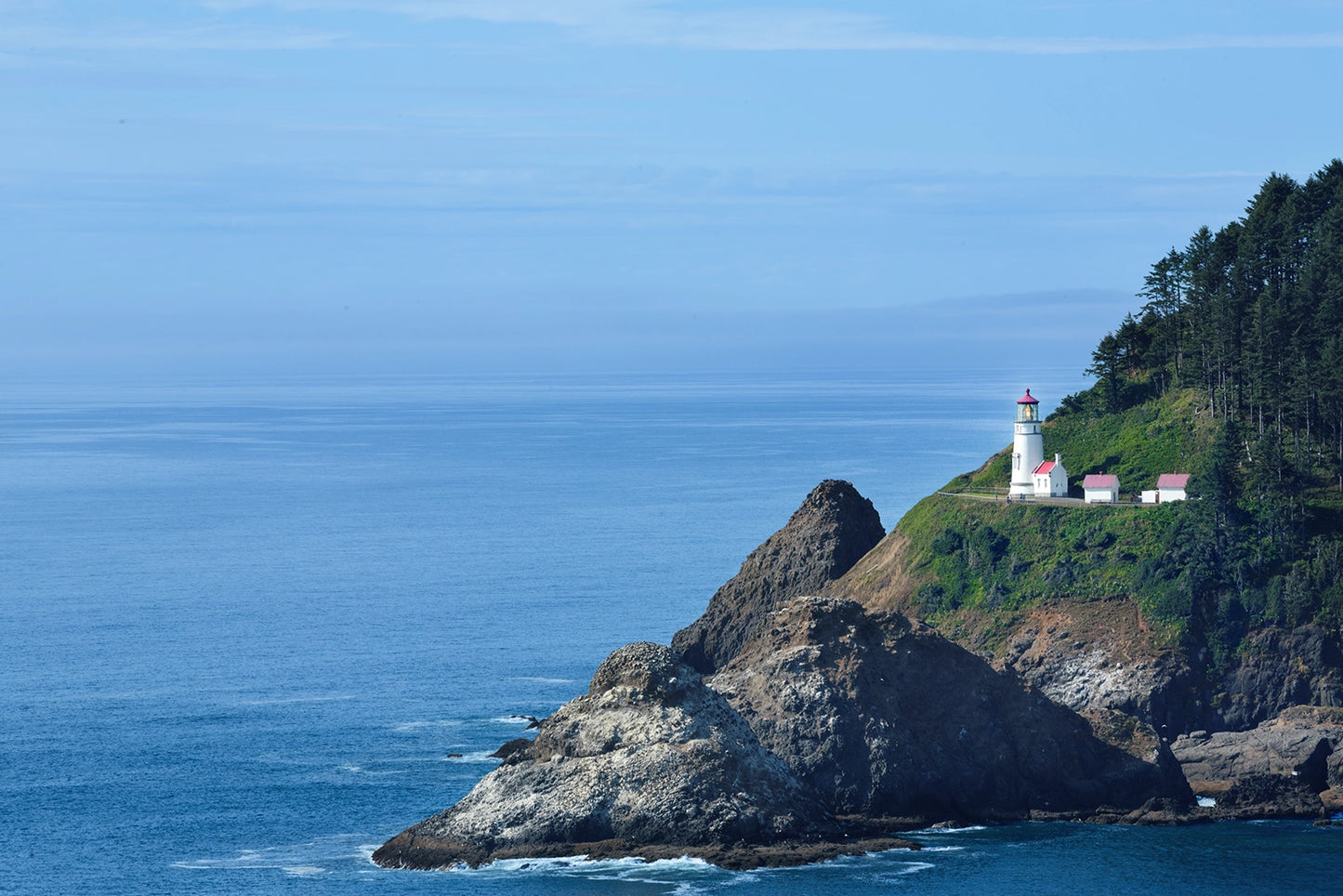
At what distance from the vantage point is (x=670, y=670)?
75.7 meters

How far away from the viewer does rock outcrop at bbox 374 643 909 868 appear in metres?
71.9

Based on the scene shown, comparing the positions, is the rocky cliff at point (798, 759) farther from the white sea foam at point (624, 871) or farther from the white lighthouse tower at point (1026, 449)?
the white lighthouse tower at point (1026, 449)

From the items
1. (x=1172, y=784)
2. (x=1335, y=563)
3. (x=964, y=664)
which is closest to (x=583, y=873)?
(x=964, y=664)

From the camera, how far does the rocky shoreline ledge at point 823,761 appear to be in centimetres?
7231

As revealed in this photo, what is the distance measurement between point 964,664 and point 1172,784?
11492mm

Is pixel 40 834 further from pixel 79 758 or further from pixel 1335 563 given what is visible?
pixel 1335 563

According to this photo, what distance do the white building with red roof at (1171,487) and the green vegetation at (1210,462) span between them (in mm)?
1867

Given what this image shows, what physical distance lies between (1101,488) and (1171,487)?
15.7 ft

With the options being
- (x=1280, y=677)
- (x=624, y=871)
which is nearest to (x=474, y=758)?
(x=624, y=871)

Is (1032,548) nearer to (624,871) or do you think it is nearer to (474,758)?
(474,758)

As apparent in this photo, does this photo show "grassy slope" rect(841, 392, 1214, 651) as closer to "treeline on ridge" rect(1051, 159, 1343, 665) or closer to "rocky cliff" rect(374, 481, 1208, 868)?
"treeline on ridge" rect(1051, 159, 1343, 665)

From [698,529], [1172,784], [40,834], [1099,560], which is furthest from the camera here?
[698,529]

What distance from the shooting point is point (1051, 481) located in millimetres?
111938

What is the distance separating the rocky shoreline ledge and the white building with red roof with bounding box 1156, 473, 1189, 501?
21.2 m
